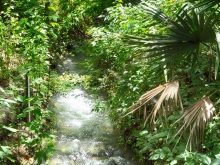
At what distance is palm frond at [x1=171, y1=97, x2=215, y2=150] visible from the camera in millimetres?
2635

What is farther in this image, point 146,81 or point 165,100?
point 146,81

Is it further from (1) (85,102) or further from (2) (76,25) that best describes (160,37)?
(2) (76,25)

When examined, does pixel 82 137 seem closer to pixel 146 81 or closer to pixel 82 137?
pixel 82 137

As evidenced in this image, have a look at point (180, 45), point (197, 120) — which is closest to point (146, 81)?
point (180, 45)

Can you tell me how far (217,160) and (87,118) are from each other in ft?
12.3

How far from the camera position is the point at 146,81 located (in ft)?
14.0

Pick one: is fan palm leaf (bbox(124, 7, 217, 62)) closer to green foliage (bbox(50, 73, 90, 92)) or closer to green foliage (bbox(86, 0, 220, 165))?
green foliage (bbox(86, 0, 220, 165))

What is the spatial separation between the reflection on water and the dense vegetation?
24 cm

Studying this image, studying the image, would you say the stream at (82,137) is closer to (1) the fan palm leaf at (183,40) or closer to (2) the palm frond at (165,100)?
(2) the palm frond at (165,100)

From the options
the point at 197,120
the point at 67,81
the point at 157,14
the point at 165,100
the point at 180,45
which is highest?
the point at 157,14

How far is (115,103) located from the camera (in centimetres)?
488

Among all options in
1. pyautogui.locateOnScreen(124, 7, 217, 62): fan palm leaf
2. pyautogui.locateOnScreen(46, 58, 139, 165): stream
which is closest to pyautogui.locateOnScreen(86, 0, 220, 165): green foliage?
pyautogui.locateOnScreen(124, 7, 217, 62): fan palm leaf


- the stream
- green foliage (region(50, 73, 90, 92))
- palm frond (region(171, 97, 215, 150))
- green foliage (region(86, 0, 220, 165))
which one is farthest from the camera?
green foliage (region(50, 73, 90, 92))

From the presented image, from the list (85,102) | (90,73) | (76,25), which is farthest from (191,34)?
(76,25)
